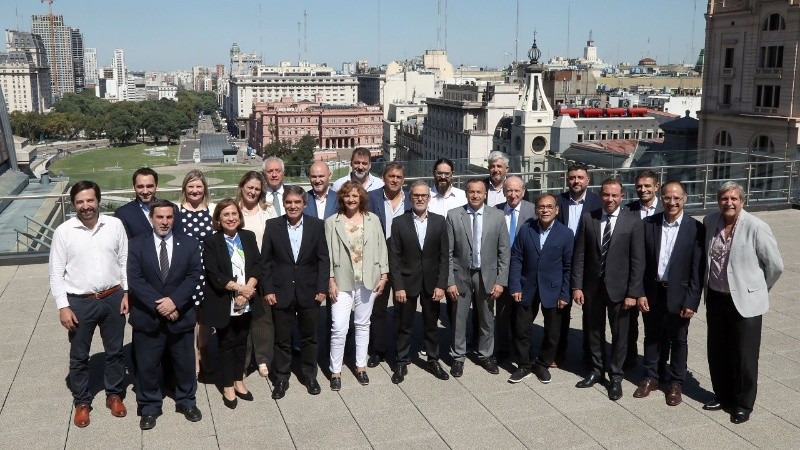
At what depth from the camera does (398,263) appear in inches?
210

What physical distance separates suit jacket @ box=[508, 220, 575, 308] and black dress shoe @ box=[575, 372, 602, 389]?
1.87 feet

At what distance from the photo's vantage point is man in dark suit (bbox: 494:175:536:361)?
556cm

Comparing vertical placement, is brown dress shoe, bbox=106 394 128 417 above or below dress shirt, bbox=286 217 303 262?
below

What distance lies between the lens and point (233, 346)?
16.1ft

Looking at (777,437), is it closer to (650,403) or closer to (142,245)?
(650,403)

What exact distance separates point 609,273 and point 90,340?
3454mm

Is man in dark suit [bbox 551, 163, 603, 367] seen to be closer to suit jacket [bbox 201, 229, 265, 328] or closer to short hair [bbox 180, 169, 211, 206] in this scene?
suit jacket [bbox 201, 229, 265, 328]

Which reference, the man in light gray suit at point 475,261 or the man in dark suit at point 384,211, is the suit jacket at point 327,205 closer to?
the man in dark suit at point 384,211

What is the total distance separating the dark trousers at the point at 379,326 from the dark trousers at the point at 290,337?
58 cm

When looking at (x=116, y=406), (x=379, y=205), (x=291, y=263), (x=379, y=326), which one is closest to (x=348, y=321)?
(x=379, y=326)

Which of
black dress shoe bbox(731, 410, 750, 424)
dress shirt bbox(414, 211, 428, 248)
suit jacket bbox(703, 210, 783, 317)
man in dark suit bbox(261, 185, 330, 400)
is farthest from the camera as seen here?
dress shirt bbox(414, 211, 428, 248)

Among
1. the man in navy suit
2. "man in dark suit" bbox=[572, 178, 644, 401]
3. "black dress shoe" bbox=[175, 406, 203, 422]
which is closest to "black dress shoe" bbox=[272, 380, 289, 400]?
"black dress shoe" bbox=[175, 406, 203, 422]

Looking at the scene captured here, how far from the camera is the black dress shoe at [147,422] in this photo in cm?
457

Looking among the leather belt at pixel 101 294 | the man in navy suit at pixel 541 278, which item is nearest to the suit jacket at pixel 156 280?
the leather belt at pixel 101 294
